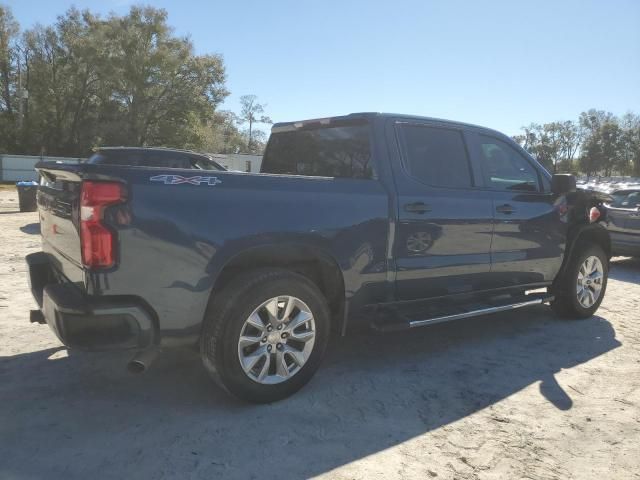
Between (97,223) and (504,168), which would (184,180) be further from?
(504,168)

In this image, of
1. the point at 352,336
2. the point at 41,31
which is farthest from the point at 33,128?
the point at 352,336

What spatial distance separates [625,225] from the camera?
363 inches

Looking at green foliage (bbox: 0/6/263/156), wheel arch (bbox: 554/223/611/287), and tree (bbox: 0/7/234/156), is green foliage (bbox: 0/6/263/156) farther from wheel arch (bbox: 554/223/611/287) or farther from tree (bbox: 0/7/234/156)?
wheel arch (bbox: 554/223/611/287)

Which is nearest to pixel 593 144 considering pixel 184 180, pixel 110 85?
pixel 110 85

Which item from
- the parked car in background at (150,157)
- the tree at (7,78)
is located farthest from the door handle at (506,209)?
the tree at (7,78)

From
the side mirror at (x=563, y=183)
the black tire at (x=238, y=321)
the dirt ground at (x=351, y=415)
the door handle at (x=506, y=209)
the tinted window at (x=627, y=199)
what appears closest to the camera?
the dirt ground at (x=351, y=415)

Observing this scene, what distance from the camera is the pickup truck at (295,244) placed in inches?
111

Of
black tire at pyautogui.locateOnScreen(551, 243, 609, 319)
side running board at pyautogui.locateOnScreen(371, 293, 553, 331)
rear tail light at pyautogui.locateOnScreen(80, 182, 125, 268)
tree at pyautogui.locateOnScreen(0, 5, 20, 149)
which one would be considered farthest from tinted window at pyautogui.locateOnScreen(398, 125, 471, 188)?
tree at pyautogui.locateOnScreen(0, 5, 20, 149)

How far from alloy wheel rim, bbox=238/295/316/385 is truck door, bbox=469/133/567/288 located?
6.48ft

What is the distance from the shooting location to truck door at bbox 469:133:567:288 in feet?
15.0

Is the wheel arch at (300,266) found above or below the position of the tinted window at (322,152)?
below

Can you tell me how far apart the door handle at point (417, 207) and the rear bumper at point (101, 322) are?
1.95 metres

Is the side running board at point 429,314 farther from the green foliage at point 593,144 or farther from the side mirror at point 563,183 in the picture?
the green foliage at point 593,144

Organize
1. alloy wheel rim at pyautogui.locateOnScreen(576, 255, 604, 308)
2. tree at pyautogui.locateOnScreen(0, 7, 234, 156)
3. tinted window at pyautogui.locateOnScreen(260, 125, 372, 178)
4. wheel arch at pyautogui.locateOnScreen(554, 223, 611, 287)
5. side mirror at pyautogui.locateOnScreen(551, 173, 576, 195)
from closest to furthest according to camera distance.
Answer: tinted window at pyautogui.locateOnScreen(260, 125, 372, 178)
side mirror at pyautogui.locateOnScreen(551, 173, 576, 195)
wheel arch at pyautogui.locateOnScreen(554, 223, 611, 287)
alloy wheel rim at pyautogui.locateOnScreen(576, 255, 604, 308)
tree at pyautogui.locateOnScreen(0, 7, 234, 156)
